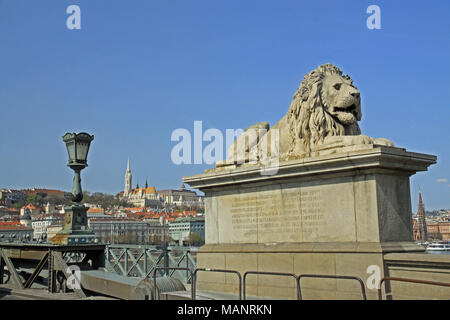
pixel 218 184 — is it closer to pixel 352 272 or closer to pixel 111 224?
pixel 352 272

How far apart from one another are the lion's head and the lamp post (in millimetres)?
5385

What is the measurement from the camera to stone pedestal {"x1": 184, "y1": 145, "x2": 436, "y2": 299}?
26.1ft

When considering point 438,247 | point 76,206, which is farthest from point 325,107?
point 438,247

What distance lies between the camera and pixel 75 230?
1162 cm

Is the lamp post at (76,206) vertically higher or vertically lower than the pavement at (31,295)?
higher

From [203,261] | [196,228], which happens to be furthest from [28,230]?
[203,261]

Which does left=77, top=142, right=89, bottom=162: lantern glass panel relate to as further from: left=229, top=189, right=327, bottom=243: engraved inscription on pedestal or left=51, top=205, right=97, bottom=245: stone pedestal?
left=229, top=189, right=327, bottom=243: engraved inscription on pedestal

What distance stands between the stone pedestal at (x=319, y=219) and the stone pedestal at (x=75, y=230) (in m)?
3.27

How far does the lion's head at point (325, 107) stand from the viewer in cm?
944

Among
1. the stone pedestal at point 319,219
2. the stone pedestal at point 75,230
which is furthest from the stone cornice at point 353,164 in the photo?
the stone pedestal at point 75,230

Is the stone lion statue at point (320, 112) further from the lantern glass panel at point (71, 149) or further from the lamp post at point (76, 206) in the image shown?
the lantern glass panel at point (71, 149)

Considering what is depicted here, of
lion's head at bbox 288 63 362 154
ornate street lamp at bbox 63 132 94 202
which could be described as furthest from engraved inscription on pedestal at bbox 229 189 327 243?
ornate street lamp at bbox 63 132 94 202

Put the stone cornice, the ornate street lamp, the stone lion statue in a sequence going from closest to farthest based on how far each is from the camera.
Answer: the stone cornice → the stone lion statue → the ornate street lamp
